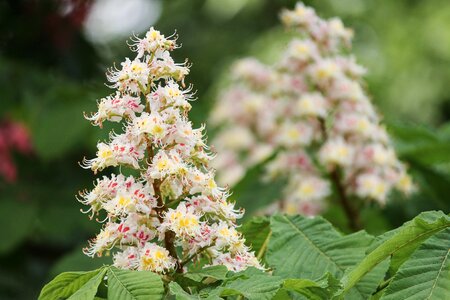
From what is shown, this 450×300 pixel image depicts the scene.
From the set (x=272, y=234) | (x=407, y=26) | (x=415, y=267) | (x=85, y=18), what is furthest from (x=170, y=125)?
(x=407, y=26)

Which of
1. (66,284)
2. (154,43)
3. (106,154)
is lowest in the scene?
(66,284)

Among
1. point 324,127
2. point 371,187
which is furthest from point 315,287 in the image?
point 324,127

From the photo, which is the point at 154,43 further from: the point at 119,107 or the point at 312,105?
the point at 312,105

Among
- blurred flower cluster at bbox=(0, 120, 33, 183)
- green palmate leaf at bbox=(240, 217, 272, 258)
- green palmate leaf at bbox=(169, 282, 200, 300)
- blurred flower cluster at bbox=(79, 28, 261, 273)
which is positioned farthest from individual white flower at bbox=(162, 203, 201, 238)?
blurred flower cluster at bbox=(0, 120, 33, 183)

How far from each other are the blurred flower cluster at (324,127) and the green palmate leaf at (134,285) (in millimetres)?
1747

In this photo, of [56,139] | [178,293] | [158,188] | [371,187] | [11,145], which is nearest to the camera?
[178,293]

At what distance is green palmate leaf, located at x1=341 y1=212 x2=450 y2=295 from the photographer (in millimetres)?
1680

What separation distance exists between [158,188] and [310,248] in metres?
0.41

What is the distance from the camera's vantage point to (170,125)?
185 cm

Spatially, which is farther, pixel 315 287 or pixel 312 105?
pixel 312 105

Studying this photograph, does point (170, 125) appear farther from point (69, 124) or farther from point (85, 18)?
point (85, 18)

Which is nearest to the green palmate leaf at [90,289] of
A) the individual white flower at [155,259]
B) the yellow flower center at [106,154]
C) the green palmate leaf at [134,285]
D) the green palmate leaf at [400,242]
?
the green palmate leaf at [134,285]

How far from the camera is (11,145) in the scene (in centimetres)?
477

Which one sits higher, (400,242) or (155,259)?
(155,259)
